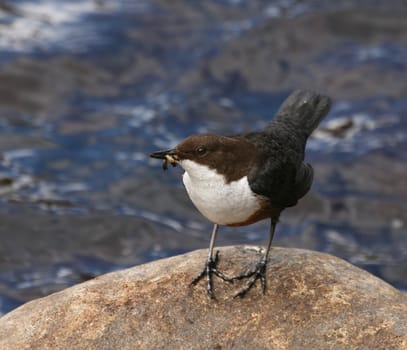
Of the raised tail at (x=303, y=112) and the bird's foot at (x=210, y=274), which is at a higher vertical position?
the raised tail at (x=303, y=112)

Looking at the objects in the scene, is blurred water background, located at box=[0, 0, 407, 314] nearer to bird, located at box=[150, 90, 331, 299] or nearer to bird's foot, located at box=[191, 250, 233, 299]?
bird's foot, located at box=[191, 250, 233, 299]

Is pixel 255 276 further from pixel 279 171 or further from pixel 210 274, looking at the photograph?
pixel 279 171

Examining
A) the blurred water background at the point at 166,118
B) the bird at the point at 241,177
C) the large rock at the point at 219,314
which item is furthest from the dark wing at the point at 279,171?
the blurred water background at the point at 166,118

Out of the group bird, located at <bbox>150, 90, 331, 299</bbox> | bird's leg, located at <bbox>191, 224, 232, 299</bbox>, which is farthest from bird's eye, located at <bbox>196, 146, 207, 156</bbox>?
bird's leg, located at <bbox>191, 224, 232, 299</bbox>

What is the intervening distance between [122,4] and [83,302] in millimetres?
7403

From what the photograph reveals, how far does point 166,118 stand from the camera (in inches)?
352

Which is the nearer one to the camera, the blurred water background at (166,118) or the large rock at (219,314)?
the large rock at (219,314)

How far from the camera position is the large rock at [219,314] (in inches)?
145

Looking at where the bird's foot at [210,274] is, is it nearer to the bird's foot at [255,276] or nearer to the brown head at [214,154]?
the bird's foot at [255,276]

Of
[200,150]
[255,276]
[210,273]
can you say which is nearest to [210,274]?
[210,273]

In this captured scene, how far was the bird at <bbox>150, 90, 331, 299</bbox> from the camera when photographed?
147 inches

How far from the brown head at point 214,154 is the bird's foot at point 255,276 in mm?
502

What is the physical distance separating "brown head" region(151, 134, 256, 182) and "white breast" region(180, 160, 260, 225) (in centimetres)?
3

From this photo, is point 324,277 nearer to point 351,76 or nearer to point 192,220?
point 192,220
